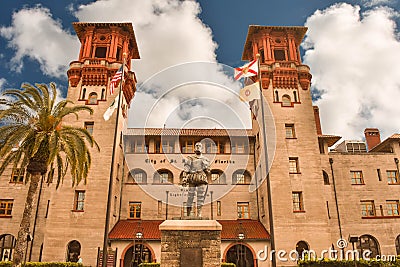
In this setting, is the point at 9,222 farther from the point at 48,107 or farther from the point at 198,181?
the point at 198,181

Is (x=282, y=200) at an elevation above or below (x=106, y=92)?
below

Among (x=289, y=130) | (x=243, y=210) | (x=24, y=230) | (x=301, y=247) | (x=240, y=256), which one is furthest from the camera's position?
(x=243, y=210)

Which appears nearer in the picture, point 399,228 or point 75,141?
point 75,141

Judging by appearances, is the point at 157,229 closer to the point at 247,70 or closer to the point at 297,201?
Answer: the point at 297,201

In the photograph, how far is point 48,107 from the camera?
22625 millimetres

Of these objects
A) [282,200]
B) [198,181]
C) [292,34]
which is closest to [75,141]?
[198,181]

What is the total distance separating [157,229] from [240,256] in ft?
30.2

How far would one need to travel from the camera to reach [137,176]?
125ft

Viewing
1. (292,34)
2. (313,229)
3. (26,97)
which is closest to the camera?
(26,97)

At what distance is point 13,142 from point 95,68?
1686cm

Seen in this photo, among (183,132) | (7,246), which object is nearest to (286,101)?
(183,132)

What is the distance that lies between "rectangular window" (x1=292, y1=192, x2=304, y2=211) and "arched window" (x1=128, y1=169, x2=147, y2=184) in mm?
16821

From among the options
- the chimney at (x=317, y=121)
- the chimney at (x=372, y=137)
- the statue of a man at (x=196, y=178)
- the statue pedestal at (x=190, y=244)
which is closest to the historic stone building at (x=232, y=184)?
the chimney at (x=372, y=137)

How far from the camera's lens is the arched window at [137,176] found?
37.7 m
